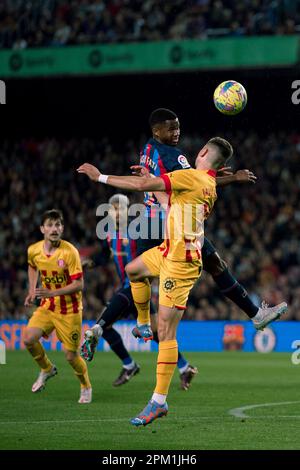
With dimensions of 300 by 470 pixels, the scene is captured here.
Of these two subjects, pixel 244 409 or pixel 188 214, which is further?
pixel 244 409

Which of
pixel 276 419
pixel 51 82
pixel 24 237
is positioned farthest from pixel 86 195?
pixel 276 419

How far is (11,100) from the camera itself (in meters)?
33.2

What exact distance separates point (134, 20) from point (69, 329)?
1669cm

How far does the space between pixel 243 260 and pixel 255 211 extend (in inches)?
102

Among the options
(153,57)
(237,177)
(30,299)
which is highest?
(153,57)

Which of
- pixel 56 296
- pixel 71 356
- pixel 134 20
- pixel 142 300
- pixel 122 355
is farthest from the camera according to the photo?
pixel 134 20

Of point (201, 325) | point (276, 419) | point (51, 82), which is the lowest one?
point (201, 325)

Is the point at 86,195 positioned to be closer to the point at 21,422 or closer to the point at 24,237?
the point at 24,237

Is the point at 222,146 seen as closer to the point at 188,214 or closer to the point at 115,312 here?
the point at 188,214

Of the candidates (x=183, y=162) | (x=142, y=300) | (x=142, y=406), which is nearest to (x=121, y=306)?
(x=142, y=406)

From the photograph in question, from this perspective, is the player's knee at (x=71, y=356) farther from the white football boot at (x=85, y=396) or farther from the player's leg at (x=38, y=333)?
the player's leg at (x=38, y=333)

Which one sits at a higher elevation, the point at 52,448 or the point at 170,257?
the point at 170,257

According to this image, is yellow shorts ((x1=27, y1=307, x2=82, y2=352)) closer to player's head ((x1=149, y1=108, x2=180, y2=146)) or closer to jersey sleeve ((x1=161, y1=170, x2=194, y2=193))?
player's head ((x1=149, y1=108, x2=180, y2=146))

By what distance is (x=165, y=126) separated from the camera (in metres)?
10.3
